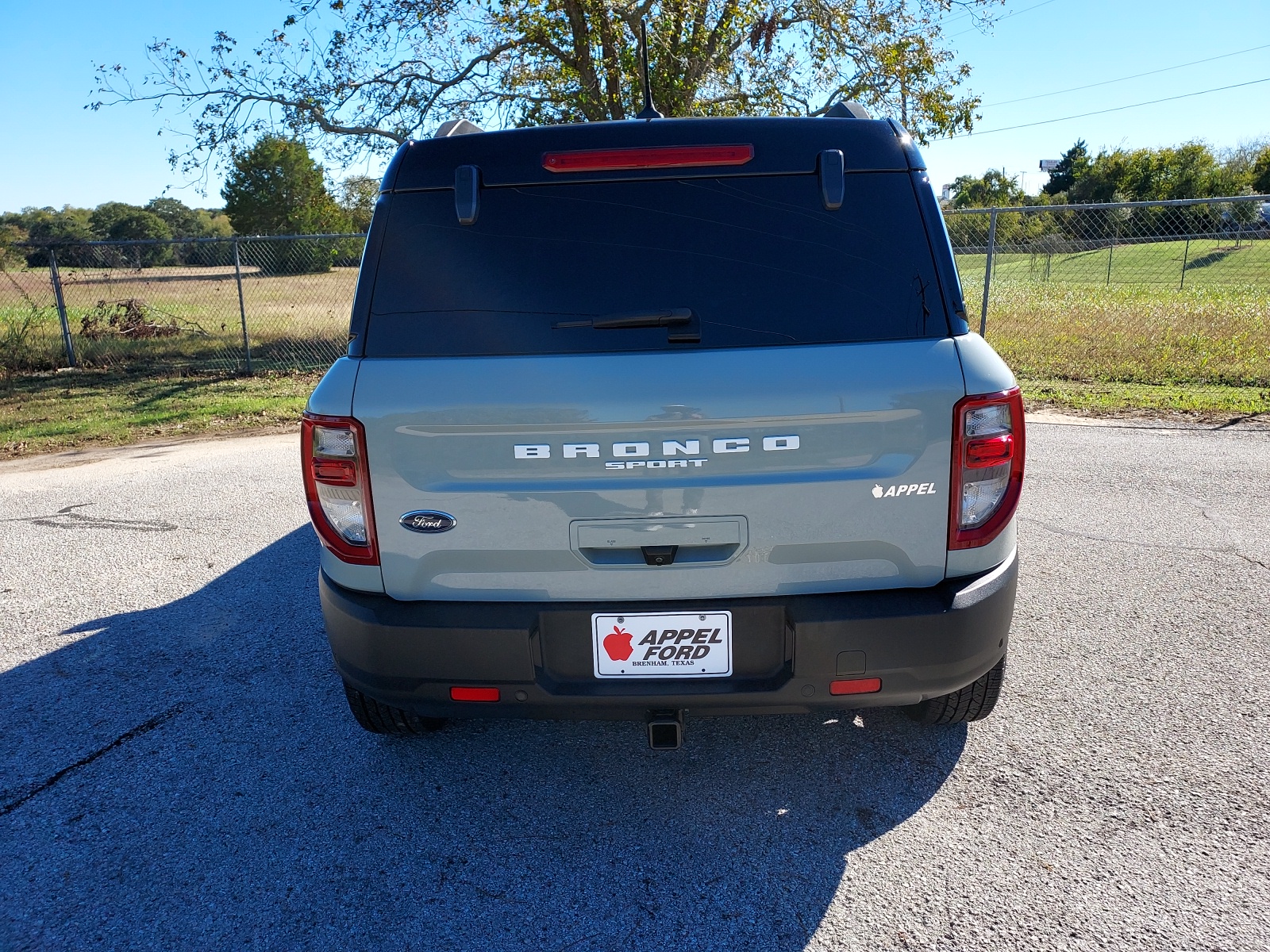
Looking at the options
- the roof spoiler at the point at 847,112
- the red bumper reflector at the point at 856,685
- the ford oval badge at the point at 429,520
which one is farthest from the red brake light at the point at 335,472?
the roof spoiler at the point at 847,112

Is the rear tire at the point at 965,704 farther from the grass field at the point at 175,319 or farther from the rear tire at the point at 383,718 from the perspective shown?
the grass field at the point at 175,319

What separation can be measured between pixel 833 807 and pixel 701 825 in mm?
417

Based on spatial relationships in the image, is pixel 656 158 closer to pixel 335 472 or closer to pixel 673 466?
pixel 673 466

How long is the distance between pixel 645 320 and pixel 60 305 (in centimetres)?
1387

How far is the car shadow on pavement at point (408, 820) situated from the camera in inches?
88.7

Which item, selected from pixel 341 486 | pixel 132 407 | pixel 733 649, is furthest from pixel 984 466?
pixel 132 407

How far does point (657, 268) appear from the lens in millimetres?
2391

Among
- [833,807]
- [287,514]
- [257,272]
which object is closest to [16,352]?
[257,272]

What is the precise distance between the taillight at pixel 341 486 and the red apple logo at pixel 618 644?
0.68 metres

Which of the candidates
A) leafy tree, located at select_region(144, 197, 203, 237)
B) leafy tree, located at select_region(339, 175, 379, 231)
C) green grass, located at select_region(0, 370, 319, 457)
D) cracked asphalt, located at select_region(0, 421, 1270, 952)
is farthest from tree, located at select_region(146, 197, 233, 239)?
cracked asphalt, located at select_region(0, 421, 1270, 952)

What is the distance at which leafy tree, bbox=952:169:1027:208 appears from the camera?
177 feet

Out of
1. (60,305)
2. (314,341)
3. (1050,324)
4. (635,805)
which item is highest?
(60,305)

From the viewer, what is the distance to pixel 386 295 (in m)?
2.46

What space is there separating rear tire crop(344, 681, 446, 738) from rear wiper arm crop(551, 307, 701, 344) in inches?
57.6
